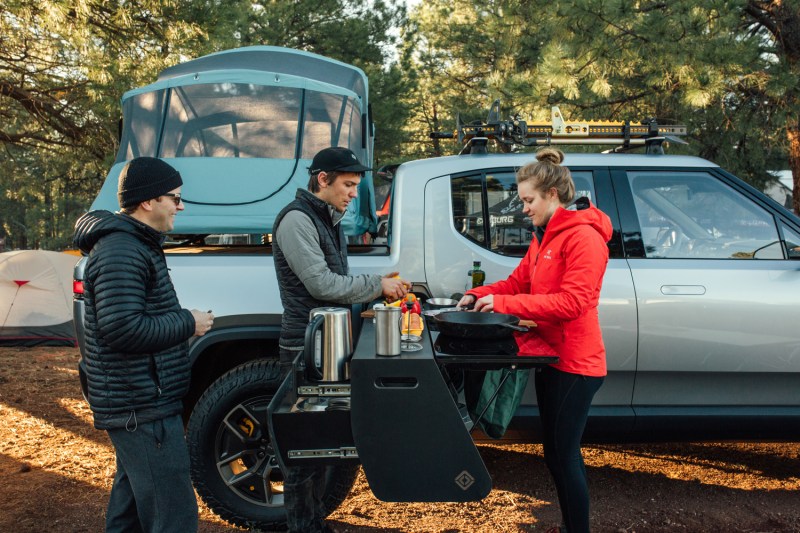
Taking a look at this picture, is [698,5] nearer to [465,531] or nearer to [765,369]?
[765,369]

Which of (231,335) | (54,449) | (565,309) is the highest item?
(565,309)

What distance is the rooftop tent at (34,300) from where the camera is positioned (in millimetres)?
8727

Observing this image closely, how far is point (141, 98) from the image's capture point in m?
4.75

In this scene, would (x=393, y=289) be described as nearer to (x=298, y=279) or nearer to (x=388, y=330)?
(x=298, y=279)

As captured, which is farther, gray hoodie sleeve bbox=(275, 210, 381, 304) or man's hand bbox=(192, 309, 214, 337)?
gray hoodie sleeve bbox=(275, 210, 381, 304)

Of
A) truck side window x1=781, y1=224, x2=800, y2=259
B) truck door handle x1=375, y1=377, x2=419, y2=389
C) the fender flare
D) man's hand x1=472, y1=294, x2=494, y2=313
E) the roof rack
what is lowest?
the fender flare

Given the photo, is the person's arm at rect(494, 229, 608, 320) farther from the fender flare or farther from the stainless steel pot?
the fender flare

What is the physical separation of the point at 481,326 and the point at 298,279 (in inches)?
34.3

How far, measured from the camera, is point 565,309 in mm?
2469

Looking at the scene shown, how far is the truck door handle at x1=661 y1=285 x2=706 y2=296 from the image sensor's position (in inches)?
128

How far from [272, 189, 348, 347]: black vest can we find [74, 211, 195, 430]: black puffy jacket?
0.63 metres

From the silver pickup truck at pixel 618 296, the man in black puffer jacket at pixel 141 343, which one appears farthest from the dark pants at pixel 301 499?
the man in black puffer jacket at pixel 141 343

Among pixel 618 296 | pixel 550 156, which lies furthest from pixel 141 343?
pixel 618 296

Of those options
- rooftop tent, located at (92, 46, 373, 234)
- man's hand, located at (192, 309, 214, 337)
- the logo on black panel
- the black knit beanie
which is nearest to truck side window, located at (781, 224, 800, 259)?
the logo on black panel
